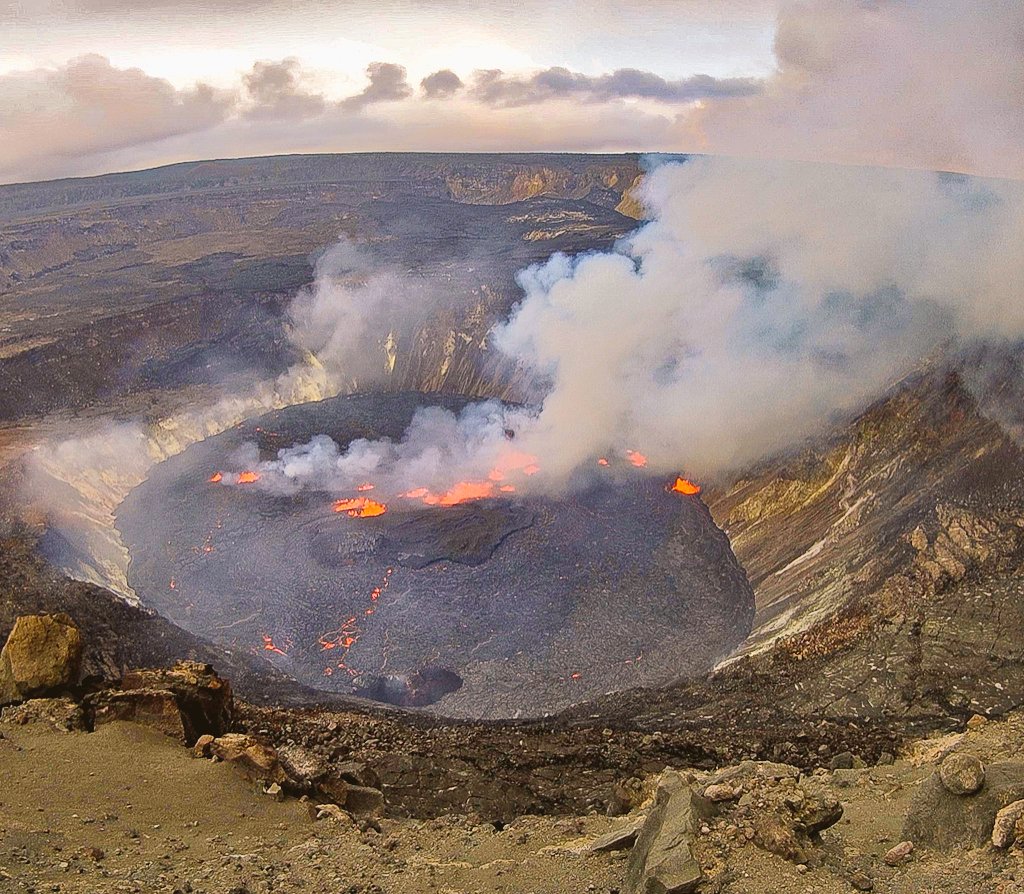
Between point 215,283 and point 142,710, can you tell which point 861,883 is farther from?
point 215,283

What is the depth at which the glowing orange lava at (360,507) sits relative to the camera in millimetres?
54406

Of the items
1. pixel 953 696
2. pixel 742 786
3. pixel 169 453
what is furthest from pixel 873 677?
pixel 169 453

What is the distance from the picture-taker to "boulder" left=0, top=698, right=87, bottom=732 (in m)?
16.5

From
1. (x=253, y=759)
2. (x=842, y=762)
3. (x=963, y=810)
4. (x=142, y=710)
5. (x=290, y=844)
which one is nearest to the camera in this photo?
(x=963, y=810)

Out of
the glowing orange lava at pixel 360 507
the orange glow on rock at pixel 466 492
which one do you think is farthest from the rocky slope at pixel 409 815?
the orange glow on rock at pixel 466 492

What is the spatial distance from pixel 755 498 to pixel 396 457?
28.5m

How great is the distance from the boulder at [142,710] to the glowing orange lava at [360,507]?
3657 cm

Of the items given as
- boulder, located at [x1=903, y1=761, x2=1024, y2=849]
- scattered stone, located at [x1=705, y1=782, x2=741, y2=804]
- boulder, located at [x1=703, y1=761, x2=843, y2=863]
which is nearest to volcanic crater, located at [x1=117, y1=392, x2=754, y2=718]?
scattered stone, located at [x1=705, y1=782, x2=741, y2=804]

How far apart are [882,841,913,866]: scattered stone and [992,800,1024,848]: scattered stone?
1524 millimetres

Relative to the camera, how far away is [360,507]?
2191 inches

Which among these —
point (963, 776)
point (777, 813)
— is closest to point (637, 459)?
point (963, 776)

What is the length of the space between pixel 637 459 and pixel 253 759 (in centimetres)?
4720

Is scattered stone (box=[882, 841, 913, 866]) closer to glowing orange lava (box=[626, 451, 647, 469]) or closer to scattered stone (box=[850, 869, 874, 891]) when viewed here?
scattered stone (box=[850, 869, 874, 891])

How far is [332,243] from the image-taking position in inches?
5384
